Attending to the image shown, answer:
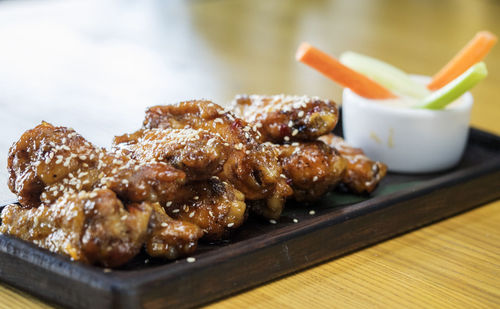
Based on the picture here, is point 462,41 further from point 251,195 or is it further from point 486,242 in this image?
point 251,195

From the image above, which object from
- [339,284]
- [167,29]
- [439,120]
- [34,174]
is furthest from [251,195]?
[167,29]

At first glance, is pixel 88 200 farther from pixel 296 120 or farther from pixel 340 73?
pixel 340 73

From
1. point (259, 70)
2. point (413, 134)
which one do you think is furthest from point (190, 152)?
point (259, 70)

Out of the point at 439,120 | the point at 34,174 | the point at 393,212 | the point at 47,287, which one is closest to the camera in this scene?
the point at 47,287

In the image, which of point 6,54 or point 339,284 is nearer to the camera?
point 339,284

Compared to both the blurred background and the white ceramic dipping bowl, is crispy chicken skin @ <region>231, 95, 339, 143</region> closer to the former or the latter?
the white ceramic dipping bowl

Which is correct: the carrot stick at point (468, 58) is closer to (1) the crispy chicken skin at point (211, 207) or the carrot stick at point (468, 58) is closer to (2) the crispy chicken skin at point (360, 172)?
(2) the crispy chicken skin at point (360, 172)

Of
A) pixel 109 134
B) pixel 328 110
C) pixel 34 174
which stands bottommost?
pixel 109 134
